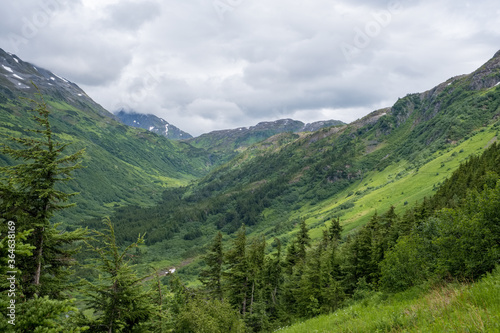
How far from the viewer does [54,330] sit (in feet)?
19.8

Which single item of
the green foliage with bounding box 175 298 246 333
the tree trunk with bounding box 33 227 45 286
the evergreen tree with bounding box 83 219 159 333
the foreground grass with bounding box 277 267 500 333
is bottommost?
the green foliage with bounding box 175 298 246 333

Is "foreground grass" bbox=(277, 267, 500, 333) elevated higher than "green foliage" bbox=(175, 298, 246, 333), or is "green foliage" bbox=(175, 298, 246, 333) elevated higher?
"foreground grass" bbox=(277, 267, 500, 333)

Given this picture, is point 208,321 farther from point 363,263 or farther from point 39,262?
point 363,263

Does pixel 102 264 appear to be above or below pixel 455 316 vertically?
above

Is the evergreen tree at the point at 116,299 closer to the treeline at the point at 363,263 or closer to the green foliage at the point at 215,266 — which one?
the treeline at the point at 363,263

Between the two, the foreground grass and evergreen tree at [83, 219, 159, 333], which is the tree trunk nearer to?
evergreen tree at [83, 219, 159, 333]

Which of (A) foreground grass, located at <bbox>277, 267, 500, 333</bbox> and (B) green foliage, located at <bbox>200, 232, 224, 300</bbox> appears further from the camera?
(B) green foliage, located at <bbox>200, 232, 224, 300</bbox>

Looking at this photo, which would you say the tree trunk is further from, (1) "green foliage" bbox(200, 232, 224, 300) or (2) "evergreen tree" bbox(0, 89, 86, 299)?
(1) "green foliage" bbox(200, 232, 224, 300)

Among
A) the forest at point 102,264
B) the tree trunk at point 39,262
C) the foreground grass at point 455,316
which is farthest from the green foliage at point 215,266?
the foreground grass at point 455,316

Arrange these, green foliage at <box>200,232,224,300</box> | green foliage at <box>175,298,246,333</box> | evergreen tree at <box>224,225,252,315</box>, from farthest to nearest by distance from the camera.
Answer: green foliage at <box>200,232,224,300</box> → evergreen tree at <box>224,225,252,315</box> → green foliage at <box>175,298,246,333</box>

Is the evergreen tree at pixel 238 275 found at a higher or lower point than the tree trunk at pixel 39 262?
lower

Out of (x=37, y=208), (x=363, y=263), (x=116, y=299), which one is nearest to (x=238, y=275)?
(x=363, y=263)

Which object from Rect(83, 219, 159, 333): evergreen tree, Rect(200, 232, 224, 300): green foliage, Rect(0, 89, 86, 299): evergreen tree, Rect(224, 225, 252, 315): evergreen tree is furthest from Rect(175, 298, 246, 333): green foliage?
Rect(0, 89, 86, 299): evergreen tree

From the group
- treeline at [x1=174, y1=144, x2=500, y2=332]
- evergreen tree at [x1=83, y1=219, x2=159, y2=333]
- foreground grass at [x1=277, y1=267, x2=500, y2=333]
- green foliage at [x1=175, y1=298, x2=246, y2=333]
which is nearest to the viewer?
foreground grass at [x1=277, y1=267, x2=500, y2=333]
